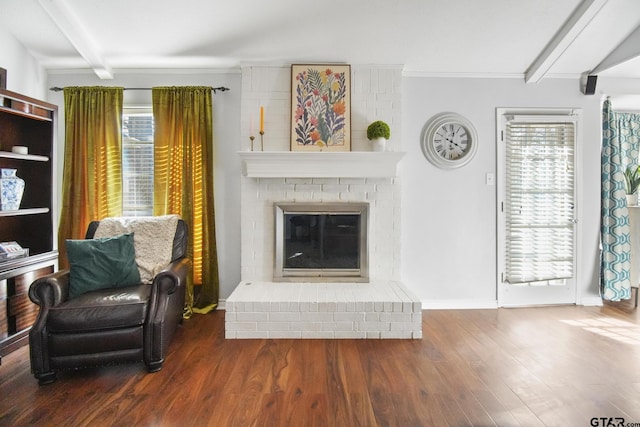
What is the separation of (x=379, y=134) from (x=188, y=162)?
1.78 meters

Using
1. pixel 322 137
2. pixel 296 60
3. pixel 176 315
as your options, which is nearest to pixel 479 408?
pixel 176 315

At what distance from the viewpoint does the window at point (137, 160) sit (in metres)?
3.53

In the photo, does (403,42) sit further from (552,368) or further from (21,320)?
(21,320)

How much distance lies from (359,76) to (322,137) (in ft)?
2.26

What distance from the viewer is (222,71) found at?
11.5 ft

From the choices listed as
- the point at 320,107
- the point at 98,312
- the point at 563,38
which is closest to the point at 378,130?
the point at 320,107

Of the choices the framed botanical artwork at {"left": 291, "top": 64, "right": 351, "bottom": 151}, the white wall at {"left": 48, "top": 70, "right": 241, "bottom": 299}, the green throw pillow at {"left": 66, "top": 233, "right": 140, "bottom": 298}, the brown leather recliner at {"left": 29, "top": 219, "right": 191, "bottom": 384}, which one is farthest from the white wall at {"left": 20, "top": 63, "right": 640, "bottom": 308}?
the brown leather recliner at {"left": 29, "top": 219, "right": 191, "bottom": 384}

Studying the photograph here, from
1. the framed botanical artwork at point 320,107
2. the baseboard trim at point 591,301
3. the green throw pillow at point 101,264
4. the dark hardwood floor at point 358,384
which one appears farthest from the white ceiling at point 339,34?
the dark hardwood floor at point 358,384

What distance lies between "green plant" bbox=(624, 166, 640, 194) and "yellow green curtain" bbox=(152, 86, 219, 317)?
435 cm

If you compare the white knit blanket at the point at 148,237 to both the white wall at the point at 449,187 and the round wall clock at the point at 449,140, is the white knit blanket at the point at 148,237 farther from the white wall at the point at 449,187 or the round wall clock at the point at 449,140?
the round wall clock at the point at 449,140

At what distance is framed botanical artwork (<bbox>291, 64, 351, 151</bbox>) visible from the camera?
131 inches

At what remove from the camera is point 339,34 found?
301cm

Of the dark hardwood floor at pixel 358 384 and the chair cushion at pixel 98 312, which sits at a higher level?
the chair cushion at pixel 98 312

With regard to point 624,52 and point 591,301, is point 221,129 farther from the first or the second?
point 591,301
